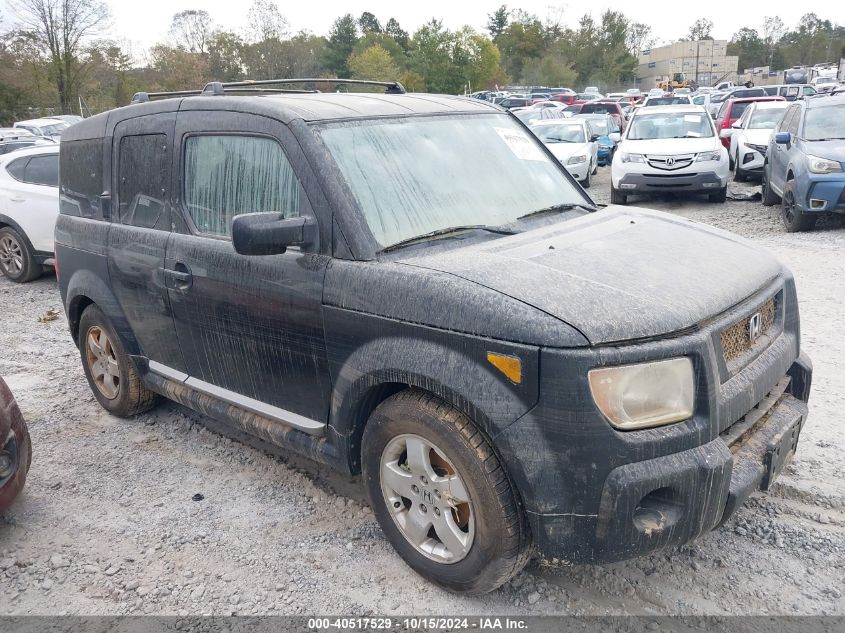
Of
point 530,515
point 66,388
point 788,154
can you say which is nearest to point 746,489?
point 530,515

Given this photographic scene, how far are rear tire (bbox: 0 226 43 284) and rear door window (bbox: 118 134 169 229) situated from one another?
5.97 m

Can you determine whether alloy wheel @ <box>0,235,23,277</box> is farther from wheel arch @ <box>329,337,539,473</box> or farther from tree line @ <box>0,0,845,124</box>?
tree line @ <box>0,0,845,124</box>

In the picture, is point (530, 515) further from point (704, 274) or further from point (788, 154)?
point (788, 154)

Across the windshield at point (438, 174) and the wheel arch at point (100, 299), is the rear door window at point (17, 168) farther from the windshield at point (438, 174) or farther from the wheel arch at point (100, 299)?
the windshield at point (438, 174)

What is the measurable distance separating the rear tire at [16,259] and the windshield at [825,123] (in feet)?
34.1

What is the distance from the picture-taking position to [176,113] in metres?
3.87

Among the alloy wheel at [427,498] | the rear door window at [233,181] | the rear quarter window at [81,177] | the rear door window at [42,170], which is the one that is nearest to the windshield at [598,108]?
the rear door window at [42,170]

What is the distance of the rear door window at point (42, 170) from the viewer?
360 inches

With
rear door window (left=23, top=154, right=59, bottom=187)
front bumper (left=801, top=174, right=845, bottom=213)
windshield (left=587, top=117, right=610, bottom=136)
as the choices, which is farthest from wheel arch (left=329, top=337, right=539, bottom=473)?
windshield (left=587, top=117, right=610, bottom=136)

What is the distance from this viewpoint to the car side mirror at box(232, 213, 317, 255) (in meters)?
2.92

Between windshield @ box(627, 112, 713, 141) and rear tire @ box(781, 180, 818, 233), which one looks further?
windshield @ box(627, 112, 713, 141)

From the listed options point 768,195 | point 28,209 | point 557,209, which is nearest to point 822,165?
point 768,195

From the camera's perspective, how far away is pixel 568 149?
15.2 m

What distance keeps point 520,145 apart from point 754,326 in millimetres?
1627
